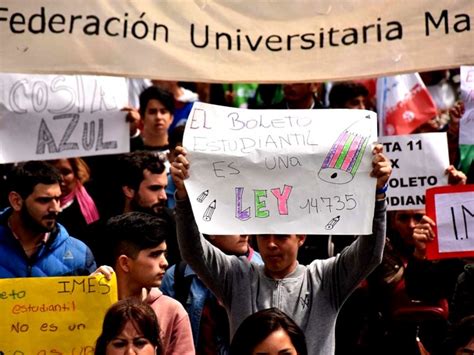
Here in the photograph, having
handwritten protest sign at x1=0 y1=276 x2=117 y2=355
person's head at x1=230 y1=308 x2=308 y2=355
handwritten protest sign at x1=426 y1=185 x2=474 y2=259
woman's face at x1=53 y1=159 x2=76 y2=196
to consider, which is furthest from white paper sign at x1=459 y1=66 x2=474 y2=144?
woman's face at x1=53 y1=159 x2=76 y2=196

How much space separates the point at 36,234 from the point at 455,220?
2.36 metres

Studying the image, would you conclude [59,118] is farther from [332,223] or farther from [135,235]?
[332,223]

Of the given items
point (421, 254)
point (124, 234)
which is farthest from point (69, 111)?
point (421, 254)

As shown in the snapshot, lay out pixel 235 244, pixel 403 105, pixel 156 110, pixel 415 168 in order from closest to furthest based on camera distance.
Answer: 1. pixel 235 244
2. pixel 415 168
3. pixel 403 105
4. pixel 156 110

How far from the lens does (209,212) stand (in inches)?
261

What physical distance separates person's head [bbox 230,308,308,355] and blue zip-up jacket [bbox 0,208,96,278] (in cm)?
214

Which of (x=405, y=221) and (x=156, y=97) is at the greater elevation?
(x=156, y=97)

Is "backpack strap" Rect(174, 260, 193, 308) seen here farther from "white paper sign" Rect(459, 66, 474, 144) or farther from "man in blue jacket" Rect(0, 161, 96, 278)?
"white paper sign" Rect(459, 66, 474, 144)

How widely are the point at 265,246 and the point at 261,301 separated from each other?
0.27 metres

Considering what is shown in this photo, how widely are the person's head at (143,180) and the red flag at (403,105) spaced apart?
1.83 metres

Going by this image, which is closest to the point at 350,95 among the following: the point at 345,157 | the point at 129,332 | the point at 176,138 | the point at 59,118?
the point at 176,138

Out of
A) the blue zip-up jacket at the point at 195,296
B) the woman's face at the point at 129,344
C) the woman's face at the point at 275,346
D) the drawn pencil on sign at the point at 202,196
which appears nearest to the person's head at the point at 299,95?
the blue zip-up jacket at the point at 195,296

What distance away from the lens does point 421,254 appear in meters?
7.72

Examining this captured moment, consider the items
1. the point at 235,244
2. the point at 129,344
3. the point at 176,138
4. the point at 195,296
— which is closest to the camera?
the point at 129,344
